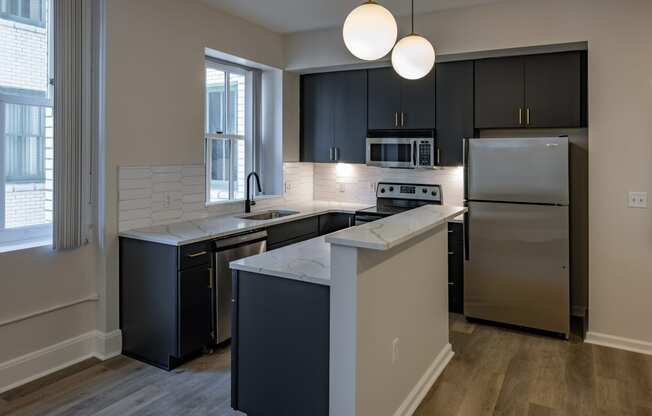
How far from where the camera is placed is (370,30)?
2.17 metres

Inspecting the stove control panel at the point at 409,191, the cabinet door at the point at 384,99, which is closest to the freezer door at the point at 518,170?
the stove control panel at the point at 409,191

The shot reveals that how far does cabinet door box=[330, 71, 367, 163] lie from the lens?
4.83 metres

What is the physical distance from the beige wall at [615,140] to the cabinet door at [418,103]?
93cm

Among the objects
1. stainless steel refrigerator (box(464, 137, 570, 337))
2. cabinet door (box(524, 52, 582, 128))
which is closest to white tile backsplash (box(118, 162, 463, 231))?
stainless steel refrigerator (box(464, 137, 570, 337))

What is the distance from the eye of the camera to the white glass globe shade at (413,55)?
2.54m

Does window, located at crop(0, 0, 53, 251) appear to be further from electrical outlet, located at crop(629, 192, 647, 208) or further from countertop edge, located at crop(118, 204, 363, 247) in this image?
electrical outlet, located at crop(629, 192, 647, 208)

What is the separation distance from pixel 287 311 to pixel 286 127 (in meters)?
3.06

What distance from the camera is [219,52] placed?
4121 millimetres

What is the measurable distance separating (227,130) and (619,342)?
372 centimetres

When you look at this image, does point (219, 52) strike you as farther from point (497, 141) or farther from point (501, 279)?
point (501, 279)

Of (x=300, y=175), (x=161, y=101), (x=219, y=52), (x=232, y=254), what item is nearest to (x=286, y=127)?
(x=300, y=175)

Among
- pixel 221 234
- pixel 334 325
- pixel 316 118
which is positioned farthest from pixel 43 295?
pixel 316 118

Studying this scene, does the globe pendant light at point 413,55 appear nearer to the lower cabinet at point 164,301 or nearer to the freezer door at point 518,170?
the freezer door at point 518,170

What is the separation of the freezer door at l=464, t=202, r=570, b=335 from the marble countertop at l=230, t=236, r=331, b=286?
69.4 inches
